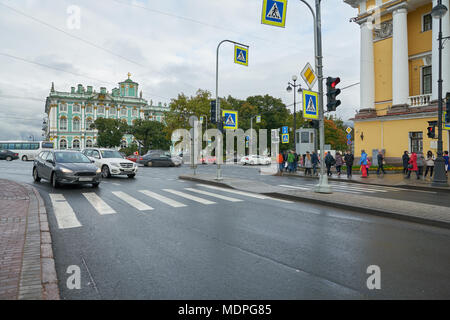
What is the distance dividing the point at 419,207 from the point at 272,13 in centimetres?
782

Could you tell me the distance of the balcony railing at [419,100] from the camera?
25.8m

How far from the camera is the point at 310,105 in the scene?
12.5 m

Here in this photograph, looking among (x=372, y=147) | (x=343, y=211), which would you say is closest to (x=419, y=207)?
(x=343, y=211)

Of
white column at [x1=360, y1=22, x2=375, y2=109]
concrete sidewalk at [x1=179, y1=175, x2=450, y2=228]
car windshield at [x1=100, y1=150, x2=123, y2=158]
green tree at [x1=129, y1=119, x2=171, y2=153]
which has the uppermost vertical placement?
white column at [x1=360, y1=22, x2=375, y2=109]

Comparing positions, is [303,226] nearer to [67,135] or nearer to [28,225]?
[28,225]

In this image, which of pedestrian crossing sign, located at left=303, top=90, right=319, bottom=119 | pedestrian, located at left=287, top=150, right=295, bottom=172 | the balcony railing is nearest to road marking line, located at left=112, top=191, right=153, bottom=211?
pedestrian crossing sign, located at left=303, top=90, right=319, bottom=119

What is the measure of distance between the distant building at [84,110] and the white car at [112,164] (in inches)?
2885

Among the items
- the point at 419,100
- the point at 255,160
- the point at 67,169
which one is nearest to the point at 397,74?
the point at 419,100

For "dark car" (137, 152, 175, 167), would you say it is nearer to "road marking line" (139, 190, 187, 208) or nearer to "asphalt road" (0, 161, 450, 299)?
"road marking line" (139, 190, 187, 208)

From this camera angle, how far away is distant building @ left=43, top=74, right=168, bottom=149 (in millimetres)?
95062

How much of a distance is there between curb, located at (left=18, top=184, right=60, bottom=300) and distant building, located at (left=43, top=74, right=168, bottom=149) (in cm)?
8697

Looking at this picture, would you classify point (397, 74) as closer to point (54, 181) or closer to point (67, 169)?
point (67, 169)

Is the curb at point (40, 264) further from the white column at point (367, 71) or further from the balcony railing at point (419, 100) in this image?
the white column at point (367, 71)
